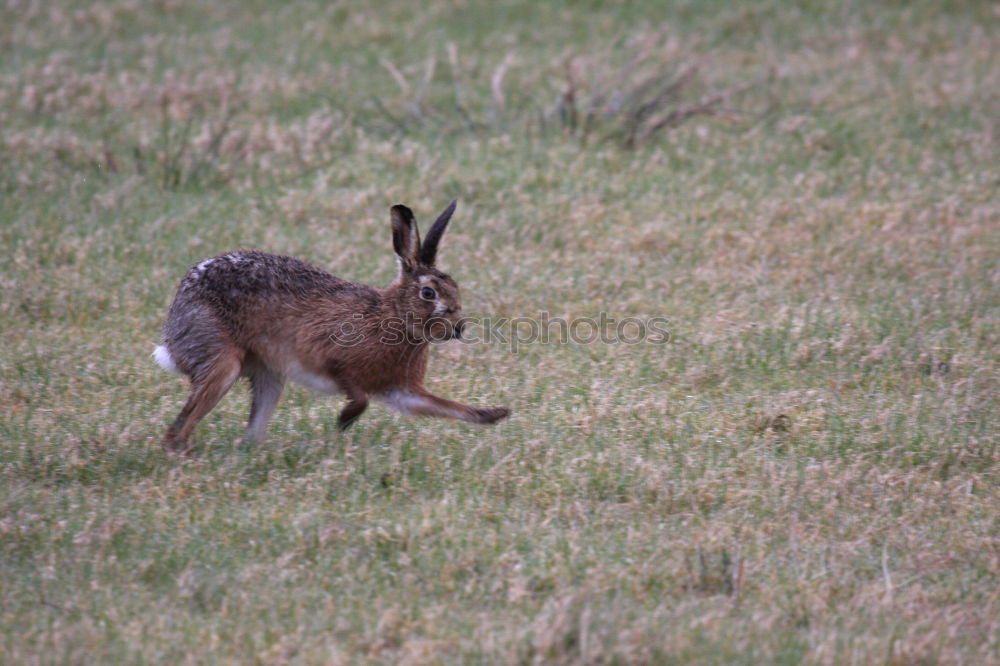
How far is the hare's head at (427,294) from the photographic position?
6.57m

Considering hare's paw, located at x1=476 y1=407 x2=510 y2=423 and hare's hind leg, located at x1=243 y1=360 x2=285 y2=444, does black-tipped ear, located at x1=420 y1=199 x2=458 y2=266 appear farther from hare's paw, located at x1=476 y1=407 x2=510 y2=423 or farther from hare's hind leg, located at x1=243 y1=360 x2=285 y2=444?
hare's hind leg, located at x1=243 y1=360 x2=285 y2=444

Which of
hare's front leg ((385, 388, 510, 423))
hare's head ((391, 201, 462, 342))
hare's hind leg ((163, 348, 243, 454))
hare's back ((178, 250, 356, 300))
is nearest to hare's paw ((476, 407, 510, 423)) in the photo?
hare's front leg ((385, 388, 510, 423))

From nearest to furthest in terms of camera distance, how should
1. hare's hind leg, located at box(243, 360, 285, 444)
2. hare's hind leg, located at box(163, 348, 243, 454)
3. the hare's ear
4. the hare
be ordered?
hare's hind leg, located at box(163, 348, 243, 454) < the hare < the hare's ear < hare's hind leg, located at box(243, 360, 285, 444)

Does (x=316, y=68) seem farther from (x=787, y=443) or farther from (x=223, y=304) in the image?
(x=787, y=443)

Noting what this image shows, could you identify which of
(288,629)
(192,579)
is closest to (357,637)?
(288,629)

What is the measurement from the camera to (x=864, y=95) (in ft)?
40.6

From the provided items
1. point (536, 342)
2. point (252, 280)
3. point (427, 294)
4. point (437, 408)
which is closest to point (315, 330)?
point (252, 280)

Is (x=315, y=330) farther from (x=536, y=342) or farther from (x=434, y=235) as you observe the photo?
(x=536, y=342)

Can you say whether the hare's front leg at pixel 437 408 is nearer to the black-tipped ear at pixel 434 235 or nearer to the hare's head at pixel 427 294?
the hare's head at pixel 427 294

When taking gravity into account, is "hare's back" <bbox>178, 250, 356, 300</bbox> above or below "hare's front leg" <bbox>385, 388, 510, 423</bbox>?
above

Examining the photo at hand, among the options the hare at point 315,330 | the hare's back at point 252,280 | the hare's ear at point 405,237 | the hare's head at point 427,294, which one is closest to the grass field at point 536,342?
the hare at point 315,330

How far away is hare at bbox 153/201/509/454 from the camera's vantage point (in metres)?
6.36

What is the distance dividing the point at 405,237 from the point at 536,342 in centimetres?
179

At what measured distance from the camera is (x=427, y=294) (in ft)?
21.7
